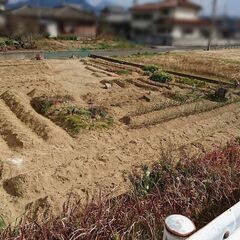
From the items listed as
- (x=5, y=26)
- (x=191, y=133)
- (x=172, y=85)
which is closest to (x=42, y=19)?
(x=5, y=26)

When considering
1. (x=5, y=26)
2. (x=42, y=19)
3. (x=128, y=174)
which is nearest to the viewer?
(x=42, y=19)

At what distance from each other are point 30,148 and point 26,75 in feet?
22.5

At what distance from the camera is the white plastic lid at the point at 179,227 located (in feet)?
7.48

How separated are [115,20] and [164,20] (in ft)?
1.85

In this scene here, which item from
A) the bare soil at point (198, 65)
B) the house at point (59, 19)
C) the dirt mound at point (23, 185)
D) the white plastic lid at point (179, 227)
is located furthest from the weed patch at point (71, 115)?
the bare soil at point (198, 65)

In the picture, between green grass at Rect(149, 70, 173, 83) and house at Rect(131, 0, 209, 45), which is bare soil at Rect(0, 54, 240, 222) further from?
house at Rect(131, 0, 209, 45)

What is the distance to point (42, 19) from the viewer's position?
440 centimetres

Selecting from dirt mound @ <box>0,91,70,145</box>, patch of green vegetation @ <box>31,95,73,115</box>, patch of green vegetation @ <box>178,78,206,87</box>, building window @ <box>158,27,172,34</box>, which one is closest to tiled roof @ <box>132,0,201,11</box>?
building window @ <box>158,27,172,34</box>

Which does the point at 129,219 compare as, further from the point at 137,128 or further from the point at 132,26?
the point at 137,128

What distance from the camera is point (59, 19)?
4.08 meters

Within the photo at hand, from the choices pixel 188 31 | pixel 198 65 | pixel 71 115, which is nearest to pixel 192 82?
pixel 198 65

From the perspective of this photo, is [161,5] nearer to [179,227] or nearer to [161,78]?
[179,227]

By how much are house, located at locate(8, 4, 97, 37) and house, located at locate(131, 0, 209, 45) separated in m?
0.49

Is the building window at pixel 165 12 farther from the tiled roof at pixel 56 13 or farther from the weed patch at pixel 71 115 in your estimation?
the weed patch at pixel 71 115
